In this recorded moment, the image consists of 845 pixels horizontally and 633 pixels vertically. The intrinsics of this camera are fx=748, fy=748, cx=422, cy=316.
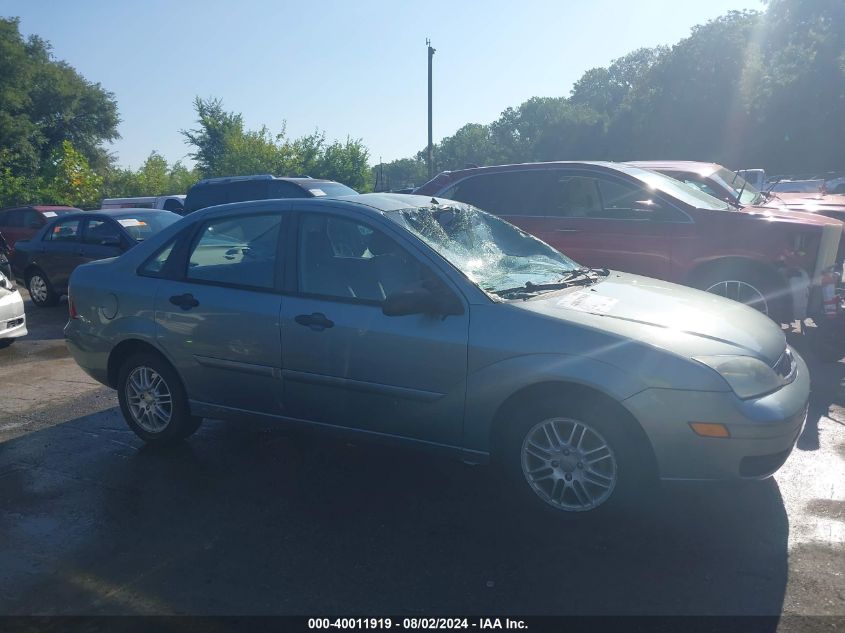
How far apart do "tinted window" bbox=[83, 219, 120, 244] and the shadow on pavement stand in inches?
269

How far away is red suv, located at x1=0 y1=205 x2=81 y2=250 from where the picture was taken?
17.5 metres

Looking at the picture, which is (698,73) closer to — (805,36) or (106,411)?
(805,36)

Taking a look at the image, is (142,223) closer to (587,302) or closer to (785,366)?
(587,302)

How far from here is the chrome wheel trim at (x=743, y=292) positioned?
282 inches

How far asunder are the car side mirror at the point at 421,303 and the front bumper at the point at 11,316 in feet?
21.6

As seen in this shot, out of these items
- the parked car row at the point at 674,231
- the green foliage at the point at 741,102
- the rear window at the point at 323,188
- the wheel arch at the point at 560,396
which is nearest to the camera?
the wheel arch at the point at 560,396

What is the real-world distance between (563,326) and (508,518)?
43.1 inches

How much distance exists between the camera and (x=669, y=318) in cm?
404

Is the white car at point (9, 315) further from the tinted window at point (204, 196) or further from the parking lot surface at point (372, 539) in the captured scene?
the tinted window at point (204, 196)

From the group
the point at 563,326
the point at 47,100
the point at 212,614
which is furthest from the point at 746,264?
the point at 47,100

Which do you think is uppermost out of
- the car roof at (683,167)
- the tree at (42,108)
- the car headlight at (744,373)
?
the tree at (42,108)

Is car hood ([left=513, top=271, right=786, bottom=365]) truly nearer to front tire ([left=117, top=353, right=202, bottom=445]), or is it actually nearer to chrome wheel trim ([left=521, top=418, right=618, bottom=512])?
chrome wheel trim ([left=521, top=418, right=618, bottom=512])

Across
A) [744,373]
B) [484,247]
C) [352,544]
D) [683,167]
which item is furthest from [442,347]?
[683,167]

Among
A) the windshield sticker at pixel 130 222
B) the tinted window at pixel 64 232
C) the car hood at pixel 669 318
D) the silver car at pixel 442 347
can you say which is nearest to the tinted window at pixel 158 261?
the silver car at pixel 442 347
